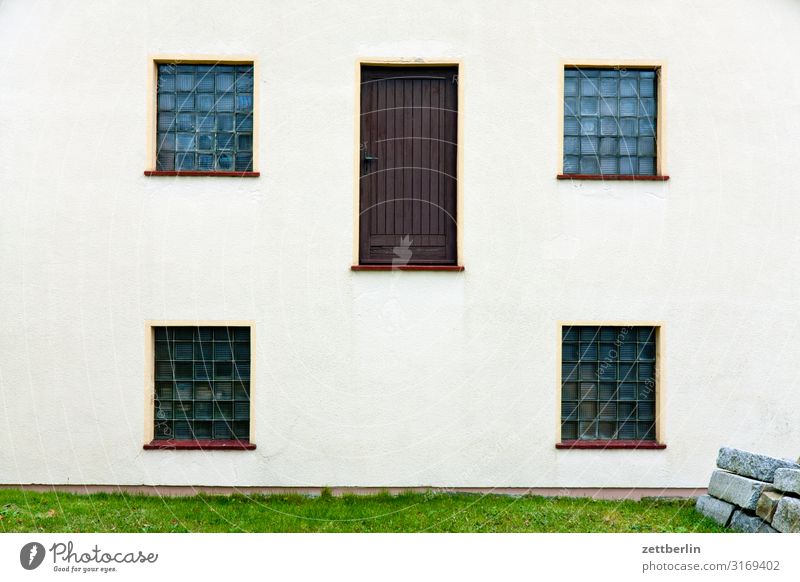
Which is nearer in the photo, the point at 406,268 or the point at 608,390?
the point at 406,268

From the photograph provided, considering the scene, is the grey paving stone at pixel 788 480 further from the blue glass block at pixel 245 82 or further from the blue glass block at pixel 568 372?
the blue glass block at pixel 245 82

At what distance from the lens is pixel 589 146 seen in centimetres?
1059

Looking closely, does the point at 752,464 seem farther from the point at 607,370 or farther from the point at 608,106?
the point at 608,106

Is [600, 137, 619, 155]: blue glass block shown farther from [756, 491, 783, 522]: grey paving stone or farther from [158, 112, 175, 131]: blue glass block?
[158, 112, 175, 131]: blue glass block

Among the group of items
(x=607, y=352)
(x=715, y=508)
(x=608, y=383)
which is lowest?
(x=715, y=508)

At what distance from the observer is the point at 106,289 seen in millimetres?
10289

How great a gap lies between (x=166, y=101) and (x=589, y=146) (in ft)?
17.3

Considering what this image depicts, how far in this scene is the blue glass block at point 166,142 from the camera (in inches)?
413

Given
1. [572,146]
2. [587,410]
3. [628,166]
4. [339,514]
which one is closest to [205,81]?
[572,146]

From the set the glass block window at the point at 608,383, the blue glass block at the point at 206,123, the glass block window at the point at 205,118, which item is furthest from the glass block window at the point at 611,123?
the blue glass block at the point at 206,123

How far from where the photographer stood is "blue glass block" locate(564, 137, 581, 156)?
1055 cm

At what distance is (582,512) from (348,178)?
4.73m

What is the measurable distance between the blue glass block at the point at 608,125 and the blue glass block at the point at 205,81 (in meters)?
4.84

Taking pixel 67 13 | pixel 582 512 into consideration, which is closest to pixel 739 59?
pixel 582 512
